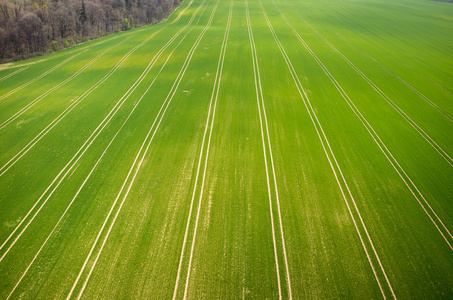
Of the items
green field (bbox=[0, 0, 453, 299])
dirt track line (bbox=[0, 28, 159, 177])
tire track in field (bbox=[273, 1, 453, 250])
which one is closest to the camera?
green field (bbox=[0, 0, 453, 299])

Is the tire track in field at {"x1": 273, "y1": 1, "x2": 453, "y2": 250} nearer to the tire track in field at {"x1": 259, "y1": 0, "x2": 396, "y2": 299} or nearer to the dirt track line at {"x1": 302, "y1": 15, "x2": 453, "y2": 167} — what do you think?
→ the dirt track line at {"x1": 302, "y1": 15, "x2": 453, "y2": 167}

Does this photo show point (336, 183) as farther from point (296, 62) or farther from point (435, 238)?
point (296, 62)

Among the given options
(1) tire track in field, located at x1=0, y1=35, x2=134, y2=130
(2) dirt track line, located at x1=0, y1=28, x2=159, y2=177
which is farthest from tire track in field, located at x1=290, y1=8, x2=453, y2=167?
(1) tire track in field, located at x1=0, y1=35, x2=134, y2=130

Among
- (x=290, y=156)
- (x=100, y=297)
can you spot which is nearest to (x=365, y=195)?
(x=290, y=156)

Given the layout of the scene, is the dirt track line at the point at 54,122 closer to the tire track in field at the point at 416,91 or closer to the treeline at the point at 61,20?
the treeline at the point at 61,20

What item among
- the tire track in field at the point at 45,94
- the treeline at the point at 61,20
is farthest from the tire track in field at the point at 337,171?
the treeline at the point at 61,20

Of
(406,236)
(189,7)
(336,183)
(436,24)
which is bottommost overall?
(406,236)

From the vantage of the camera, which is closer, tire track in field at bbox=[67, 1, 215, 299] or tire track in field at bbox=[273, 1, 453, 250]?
tire track in field at bbox=[67, 1, 215, 299]

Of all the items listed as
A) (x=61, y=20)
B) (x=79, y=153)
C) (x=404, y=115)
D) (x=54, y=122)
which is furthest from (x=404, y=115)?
(x=61, y=20)

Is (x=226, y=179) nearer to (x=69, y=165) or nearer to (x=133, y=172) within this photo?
(x=133, y=172)
